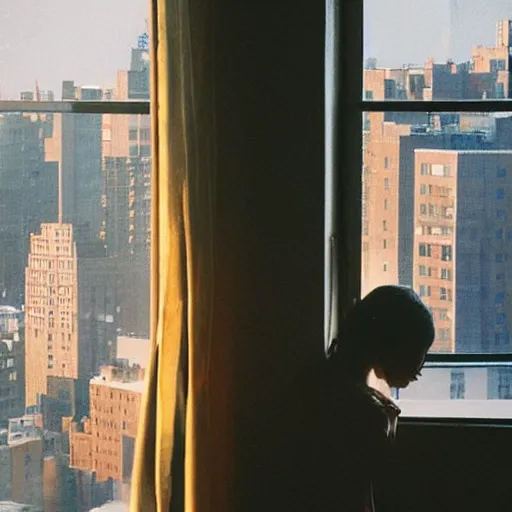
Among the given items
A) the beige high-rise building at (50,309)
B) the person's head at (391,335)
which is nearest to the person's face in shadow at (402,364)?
the person's head at (391,335)

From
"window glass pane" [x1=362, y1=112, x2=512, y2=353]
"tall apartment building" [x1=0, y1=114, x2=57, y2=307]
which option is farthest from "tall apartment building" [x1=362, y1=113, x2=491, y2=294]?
"tall apartment building" [x1=0, y1=114, x2=57, y2=307]

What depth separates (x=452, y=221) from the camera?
253 cm

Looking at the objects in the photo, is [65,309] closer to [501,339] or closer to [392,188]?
[392,188]

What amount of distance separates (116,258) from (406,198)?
0.79m

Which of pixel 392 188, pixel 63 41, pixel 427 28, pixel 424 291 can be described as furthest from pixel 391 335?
pixel 63 41

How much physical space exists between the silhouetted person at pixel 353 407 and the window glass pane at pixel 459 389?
44 cm

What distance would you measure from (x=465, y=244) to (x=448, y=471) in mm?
596

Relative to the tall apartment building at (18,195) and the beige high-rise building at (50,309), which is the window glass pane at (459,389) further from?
the tall apartment building at (18,195)

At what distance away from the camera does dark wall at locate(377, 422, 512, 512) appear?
2.41 metres

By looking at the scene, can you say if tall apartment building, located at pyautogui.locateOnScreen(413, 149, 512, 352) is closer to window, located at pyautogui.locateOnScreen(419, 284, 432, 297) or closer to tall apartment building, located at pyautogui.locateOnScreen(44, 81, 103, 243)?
window, located at pyautogui.locateOnScreen(419, 284, 432, 297)

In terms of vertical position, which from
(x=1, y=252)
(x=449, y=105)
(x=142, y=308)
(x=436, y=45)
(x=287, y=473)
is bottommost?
(x=287, y=473)

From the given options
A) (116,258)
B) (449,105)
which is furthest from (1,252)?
(449,105)

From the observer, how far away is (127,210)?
234 cm

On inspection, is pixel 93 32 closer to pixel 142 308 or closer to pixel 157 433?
pixel 142 308
